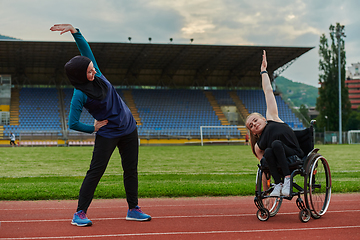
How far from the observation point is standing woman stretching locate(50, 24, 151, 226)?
4.36m

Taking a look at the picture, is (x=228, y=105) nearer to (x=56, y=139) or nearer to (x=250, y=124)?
(x=56, y=139)

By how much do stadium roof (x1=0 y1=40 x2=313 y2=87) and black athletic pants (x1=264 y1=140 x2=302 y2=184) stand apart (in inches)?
1345

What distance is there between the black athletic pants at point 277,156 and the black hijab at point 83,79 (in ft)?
6.59

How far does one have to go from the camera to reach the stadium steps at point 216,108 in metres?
42.9

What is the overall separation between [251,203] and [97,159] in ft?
9.41

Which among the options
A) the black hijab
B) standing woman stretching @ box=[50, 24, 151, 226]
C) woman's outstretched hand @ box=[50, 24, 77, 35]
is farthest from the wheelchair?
woman's outstretched hand @ box=[50, 24, 77, 35]

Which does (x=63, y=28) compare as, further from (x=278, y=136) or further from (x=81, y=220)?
(x=278, y=136)

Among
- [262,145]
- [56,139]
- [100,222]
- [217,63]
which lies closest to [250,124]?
[262,145]

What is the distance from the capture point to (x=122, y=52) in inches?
1570

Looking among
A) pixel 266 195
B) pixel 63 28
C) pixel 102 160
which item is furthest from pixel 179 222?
pixel 63 28

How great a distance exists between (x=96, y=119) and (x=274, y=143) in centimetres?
206

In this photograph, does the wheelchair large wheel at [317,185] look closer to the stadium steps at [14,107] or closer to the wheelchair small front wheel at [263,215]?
the wheelchair small front wheel at [263,215]

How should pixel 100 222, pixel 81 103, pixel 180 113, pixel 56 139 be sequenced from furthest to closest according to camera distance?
pixel 180 113 → pixel 56 139 → pixel 100 222 → pixel 81 103

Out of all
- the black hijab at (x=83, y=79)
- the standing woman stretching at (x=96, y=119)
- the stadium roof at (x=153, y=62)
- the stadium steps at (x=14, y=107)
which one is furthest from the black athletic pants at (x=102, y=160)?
the stadium steps at (x=14, y=107)
